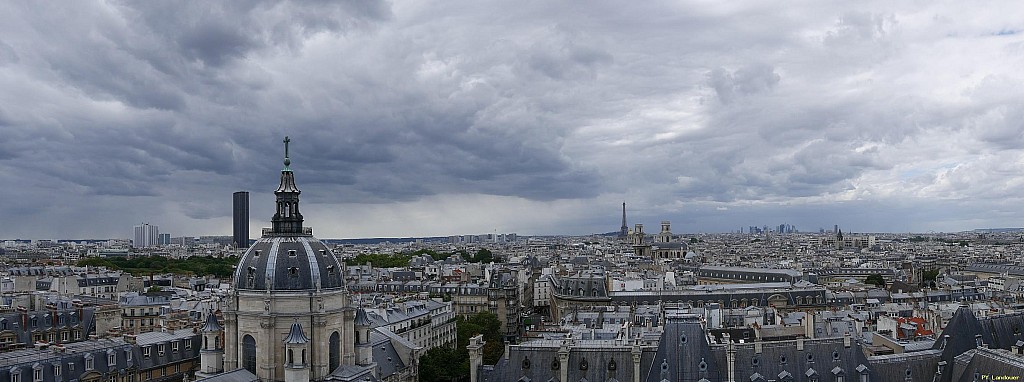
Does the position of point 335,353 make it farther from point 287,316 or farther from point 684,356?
point 684,356

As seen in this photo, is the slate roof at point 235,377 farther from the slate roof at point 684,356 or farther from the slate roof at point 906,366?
the slate roof at point 906,366

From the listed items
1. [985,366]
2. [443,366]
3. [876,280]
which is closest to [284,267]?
[443,366]

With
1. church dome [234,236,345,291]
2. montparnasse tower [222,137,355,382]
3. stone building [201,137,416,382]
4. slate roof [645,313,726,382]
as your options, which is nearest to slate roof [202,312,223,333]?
stone building [201,137,416,382]

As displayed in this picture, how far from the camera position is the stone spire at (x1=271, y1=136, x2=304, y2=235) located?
5244cm

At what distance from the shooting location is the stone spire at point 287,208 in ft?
172

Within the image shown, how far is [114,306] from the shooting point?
9350 centimetres

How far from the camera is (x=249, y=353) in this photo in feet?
168

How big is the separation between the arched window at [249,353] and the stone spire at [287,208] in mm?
6558

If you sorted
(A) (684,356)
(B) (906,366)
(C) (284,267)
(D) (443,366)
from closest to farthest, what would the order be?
(A) (684,356), (C) (284,267), (B) (906,366), (D) (443,366)

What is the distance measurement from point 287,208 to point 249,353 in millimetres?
Answer: 8977

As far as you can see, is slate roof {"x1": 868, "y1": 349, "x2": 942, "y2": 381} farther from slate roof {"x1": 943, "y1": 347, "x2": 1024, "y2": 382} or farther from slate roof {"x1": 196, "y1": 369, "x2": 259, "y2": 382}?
slate roof {"x1": 196, "y1": 369, "x2": 259, "y2": 382}

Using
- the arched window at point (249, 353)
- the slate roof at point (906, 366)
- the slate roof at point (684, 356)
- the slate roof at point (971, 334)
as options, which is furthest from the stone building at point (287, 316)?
the slate roof at point (971, 334)

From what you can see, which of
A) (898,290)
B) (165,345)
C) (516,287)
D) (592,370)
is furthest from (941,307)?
(165,345)

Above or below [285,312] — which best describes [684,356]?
below
